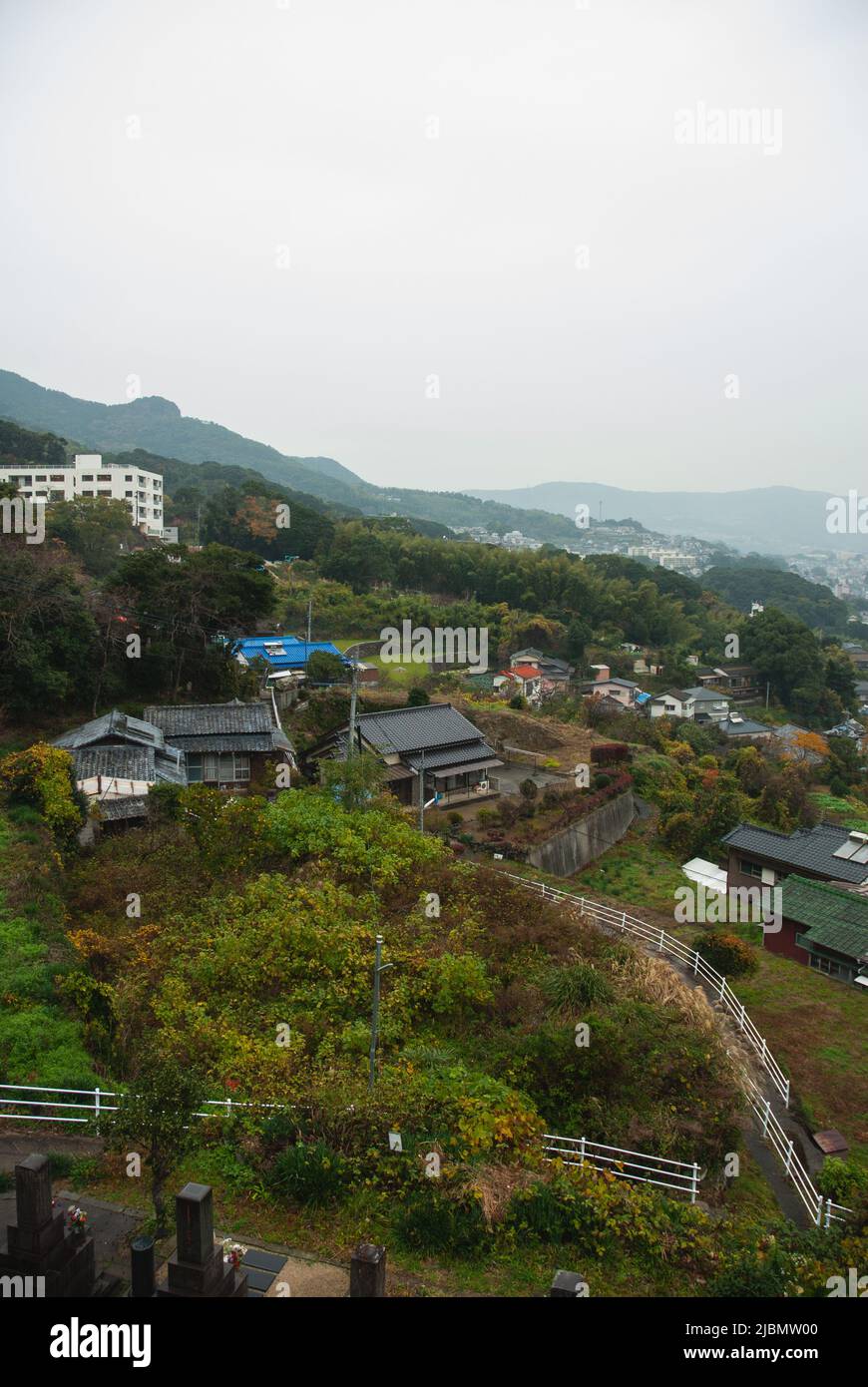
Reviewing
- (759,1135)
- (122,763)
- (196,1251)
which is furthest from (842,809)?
(196,1251)

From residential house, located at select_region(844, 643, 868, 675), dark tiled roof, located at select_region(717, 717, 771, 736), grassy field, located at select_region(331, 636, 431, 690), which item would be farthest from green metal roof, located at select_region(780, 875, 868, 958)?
residential house, located at select_region(844, 643, 868, 675)

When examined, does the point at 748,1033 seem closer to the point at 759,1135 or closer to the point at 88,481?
the point at 759,1135

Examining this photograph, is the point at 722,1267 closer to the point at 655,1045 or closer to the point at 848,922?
the point at 655,1045

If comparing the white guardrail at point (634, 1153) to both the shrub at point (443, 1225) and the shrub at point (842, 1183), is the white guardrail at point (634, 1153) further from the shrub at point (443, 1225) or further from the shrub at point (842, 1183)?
the shrub at point (443, 1225)

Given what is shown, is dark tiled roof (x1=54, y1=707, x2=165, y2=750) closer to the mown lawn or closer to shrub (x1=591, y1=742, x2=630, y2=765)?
the mown lawn

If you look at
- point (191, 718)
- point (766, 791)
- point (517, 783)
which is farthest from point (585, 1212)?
point (766, 791)

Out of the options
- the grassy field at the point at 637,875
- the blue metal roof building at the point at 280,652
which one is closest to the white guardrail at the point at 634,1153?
the grassy field at the point at 637,875
